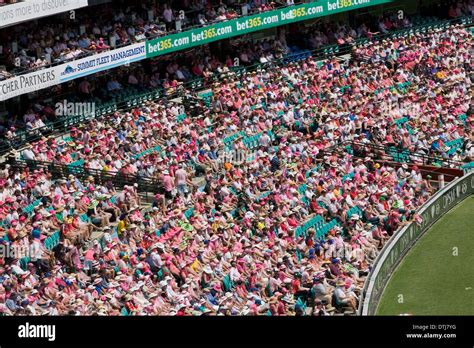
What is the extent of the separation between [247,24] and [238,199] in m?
14.6

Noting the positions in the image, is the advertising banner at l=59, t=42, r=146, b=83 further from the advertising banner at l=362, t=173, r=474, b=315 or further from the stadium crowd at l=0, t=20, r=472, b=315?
the advertising banner at l=362, t=173, r=474, b=315

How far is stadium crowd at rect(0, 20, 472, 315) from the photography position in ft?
71.1

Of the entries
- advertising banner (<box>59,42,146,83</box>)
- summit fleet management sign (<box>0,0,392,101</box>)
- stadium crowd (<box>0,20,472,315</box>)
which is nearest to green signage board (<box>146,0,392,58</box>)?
summit fleet management sign (<box>0,0,392,101</box>)

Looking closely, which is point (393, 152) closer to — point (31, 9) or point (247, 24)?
point (247, 24)

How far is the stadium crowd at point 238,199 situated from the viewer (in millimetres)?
21672

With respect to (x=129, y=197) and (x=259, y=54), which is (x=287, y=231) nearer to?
(x=129, y=197)

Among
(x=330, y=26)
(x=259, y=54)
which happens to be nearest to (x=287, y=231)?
(x=259, y=54)

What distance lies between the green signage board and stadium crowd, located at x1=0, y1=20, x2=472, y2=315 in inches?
75.7

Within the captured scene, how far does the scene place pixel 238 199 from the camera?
92.3 ft

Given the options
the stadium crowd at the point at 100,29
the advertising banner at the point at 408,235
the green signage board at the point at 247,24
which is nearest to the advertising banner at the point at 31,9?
the stadium crowd at the point at 100,29

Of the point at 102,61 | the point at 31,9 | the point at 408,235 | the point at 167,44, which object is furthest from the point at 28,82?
the point at 408,235

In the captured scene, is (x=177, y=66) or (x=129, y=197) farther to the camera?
(x=177, y=66)
